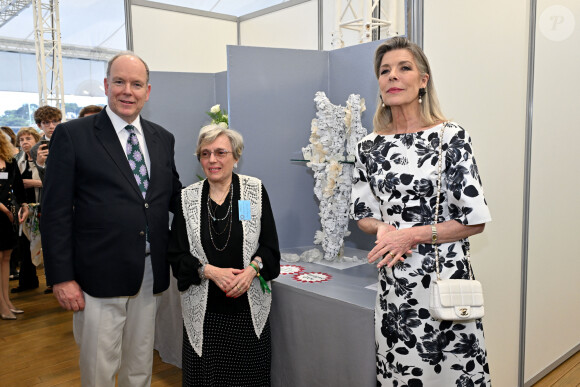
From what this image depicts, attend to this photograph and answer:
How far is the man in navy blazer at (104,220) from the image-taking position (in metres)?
1.86

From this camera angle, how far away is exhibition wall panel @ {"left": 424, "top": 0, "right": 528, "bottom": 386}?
2281 millimetres

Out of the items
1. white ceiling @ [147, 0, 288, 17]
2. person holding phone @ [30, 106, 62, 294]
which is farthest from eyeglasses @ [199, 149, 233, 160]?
white ceiling @ [147, 0, 288, 17]

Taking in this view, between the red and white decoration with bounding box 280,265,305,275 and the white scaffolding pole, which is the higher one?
the white scaffolding pole

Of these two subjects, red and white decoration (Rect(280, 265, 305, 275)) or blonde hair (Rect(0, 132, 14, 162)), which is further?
blonde hair (Rect(0, 132, 14, 162))

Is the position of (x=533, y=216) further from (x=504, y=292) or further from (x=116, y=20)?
(x=116, y=20)

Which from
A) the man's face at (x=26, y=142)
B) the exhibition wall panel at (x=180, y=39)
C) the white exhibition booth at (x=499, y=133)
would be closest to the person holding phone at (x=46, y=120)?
the man's face at (x=26, y=142)

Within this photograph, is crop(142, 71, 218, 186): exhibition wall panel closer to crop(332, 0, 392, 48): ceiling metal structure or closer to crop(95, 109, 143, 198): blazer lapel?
crop(95, 109, 143, 198): blazer lapel

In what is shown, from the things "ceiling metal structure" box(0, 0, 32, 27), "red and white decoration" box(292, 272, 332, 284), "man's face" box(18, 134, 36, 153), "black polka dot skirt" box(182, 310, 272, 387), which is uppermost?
"ceiling metal structure" box(0, 0, 32, 27)

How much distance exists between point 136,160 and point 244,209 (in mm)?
511

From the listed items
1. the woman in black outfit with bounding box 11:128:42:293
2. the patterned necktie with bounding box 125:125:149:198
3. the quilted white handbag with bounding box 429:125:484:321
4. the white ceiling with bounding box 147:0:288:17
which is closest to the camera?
the quilted white handbag with bounding box 429:125:484:321

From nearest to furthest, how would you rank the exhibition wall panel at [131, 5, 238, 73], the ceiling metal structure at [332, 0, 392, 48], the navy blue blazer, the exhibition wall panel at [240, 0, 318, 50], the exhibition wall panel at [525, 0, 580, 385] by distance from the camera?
the navy blue blazer < the exhibition wall panel at [525, 0, 580, 385] < the ceiling metal structure at [332, 0, 392, 48] < the exhibition wall panel at [131, 5, 238, 73] < the exhibition wall panel at [240, 0, 318, 50]

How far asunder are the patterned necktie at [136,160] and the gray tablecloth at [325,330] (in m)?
0.88

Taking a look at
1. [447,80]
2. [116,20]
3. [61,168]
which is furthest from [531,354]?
Answer: [116,20]

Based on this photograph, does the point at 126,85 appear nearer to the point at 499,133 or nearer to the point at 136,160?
the point at 136,160
